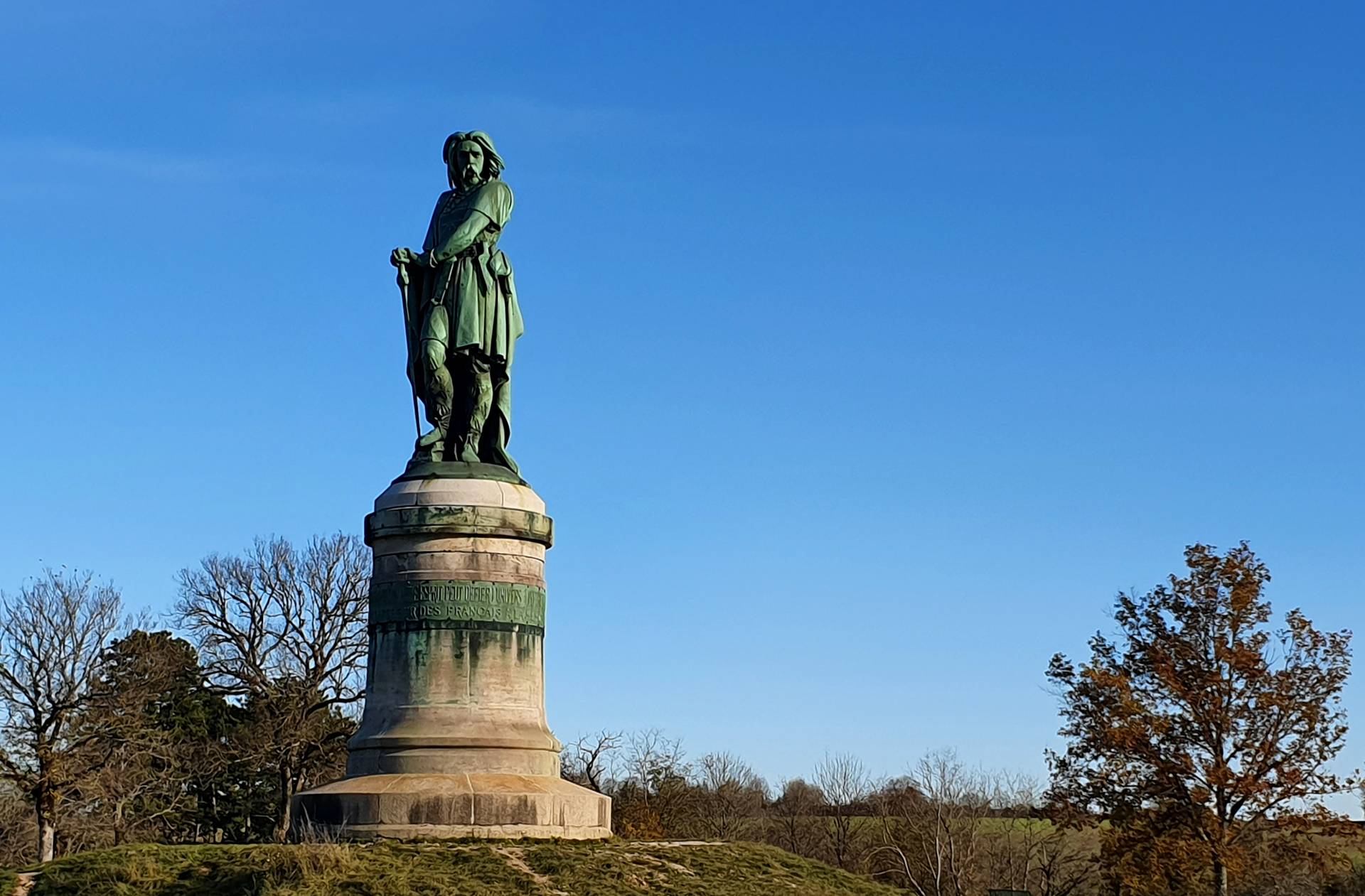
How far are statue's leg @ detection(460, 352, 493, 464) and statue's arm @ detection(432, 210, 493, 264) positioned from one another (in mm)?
1309

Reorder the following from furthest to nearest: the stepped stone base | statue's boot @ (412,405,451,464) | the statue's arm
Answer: the statue's arm
statue's boot @ (412,405,451,464)
the stepped stone base

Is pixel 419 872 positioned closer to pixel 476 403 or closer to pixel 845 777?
pixel 476 403

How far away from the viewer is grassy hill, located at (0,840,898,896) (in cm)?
1552

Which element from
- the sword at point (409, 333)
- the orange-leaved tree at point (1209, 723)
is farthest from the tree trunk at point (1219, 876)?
the sword at point (409, 333)

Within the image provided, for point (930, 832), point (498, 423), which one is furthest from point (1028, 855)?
point (498, 423)

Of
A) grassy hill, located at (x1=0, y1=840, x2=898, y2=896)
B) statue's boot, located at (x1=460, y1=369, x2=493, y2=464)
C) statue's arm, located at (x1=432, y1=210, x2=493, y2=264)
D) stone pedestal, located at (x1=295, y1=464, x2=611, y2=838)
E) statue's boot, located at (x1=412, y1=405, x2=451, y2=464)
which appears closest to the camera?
grassy hill, located at (x1=0, y1=840, x2=898, y2=896)

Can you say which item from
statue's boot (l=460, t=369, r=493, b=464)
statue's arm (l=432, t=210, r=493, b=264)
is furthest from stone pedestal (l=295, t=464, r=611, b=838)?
statue's arm (l=432, t=210, r=493, b=264)

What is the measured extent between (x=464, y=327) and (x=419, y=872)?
7.60 meters

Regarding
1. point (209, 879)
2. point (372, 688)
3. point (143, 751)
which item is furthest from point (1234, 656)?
point (143, 751)

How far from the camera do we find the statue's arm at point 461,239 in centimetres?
2089

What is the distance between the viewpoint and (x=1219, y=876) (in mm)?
29484

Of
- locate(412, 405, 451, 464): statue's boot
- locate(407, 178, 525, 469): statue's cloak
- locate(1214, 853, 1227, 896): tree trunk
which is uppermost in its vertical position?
locate(407, 178, 525, 469): statue's cloak

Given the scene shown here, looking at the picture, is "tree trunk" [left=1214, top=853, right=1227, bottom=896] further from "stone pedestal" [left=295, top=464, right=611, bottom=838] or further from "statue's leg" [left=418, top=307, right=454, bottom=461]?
"statue's leg" [left=418, top=307, right=454, bottom=461]

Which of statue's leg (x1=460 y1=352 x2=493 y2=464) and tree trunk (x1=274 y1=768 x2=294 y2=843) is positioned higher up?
statue's leg (x1=460 y1=352 x2=493 y2=464)
